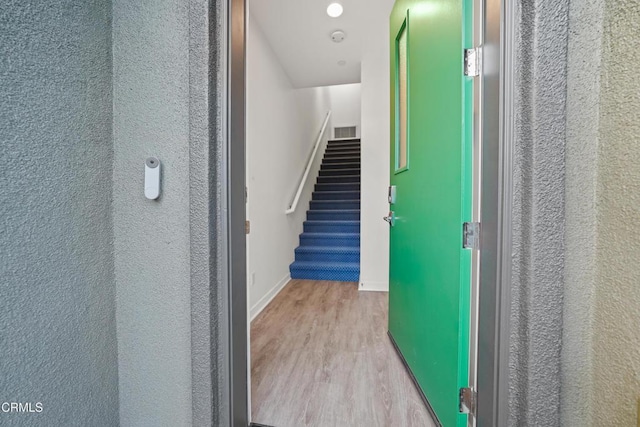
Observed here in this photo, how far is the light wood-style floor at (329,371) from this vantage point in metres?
1.05

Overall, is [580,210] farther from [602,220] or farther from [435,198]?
[435,198]

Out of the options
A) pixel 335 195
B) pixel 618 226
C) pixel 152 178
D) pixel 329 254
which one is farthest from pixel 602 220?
pixel 335 195

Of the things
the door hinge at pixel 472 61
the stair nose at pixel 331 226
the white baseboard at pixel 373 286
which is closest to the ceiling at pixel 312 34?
the door hinge at pixel 472 61

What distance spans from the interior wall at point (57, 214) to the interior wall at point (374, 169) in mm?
Result: 2265

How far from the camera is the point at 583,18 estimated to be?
542mm

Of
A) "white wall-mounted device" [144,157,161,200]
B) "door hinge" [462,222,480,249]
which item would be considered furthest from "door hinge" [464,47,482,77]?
"white wall-mounted device" [144,157,161,200]

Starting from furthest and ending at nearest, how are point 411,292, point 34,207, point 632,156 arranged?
point 411,292 → point 34,207 → point 632,156

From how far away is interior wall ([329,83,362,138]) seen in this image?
20.7 feet

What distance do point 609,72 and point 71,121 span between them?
126 centimetres

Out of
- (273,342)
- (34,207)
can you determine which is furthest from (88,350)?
(273,342)

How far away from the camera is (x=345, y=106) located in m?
6.37

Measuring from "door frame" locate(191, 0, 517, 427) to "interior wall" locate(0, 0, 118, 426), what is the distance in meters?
0.28

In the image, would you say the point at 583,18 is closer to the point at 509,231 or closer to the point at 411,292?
the point at 509,231

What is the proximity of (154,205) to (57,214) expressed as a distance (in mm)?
204
